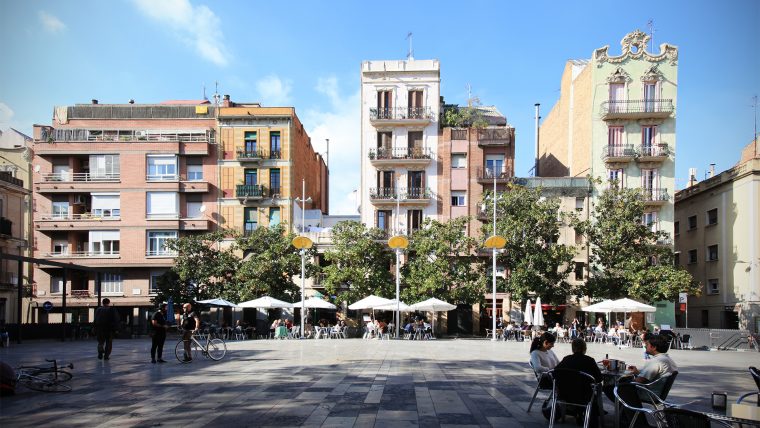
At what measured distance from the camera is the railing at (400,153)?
47344mm

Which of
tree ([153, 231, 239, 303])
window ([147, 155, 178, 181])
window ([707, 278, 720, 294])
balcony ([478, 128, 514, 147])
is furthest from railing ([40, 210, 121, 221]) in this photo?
window ([707, 278, 720, 294])

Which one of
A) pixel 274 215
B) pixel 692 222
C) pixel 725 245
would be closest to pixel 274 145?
pixel 274 215

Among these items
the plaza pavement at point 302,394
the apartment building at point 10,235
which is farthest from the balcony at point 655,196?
the apartment building at point 10,235

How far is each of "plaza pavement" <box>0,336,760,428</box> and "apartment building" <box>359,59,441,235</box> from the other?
29.2 m

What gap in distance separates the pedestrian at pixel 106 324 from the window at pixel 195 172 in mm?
30622

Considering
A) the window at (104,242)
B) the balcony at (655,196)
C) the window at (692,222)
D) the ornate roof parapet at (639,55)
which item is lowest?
the window at (104,242)

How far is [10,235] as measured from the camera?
38656mm

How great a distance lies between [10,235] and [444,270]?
2662 centimetres

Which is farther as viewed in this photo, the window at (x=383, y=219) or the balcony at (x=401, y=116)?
the window at (x=383, y=219)

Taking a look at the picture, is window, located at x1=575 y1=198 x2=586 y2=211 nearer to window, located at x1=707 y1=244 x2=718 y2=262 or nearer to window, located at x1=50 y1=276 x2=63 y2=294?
window, located at x1=707 y1=244 x2=718 y2=262

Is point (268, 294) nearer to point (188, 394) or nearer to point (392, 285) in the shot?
point (392, 285)

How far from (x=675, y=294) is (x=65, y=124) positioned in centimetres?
4447

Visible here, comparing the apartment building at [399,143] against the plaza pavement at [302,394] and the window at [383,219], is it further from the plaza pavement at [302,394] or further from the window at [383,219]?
the plaza pavement at [302,394]

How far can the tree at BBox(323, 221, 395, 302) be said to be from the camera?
→ 4050 cm
